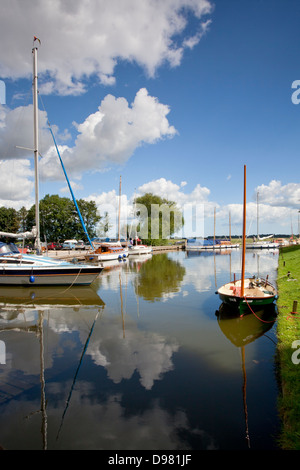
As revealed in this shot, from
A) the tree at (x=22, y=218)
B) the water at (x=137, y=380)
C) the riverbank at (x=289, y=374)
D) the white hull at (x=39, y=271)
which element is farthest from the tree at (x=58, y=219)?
the riverbank at (x=289, y=374)

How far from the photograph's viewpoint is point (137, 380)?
765 cm

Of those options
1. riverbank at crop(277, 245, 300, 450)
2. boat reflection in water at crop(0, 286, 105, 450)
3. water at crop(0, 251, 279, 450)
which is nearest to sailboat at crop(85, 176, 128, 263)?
boat reflection in water at crop(0, 286, 105, 450)

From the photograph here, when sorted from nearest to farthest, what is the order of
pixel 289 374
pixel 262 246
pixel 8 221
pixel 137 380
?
pixel 289 374 → pixel 137 380 → pixel 8 221 → pixel 262 246

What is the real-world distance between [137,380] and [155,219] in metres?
70.0

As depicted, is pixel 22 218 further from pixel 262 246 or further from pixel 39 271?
pixel 262 246

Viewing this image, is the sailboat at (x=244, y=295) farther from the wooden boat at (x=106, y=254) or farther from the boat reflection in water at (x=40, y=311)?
the wooden boat at (x=106, y=254)

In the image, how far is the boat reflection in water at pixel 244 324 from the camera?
10.5 meters

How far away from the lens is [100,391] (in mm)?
7113

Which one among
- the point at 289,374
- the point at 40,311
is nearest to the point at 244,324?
the point at 289,374

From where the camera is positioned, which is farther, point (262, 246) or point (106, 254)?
point (262, 246)

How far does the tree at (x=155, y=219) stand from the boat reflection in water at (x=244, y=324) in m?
61.0

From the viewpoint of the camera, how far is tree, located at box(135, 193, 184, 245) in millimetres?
76062
